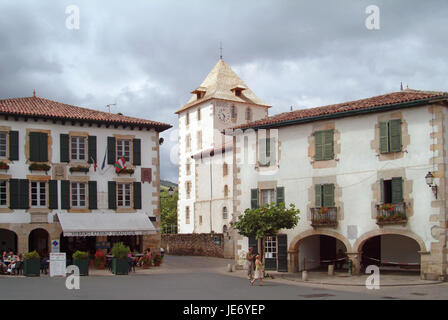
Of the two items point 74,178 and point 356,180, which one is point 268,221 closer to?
point 356,180

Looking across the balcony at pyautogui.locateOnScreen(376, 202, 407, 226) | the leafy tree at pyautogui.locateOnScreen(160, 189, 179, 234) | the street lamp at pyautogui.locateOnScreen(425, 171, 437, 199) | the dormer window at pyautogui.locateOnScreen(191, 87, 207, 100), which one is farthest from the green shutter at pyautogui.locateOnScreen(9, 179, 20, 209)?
the leafy tree at pyautogui.locateOnScreen(160, 189, 179, 234)

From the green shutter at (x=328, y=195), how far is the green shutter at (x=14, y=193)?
15.4 meters

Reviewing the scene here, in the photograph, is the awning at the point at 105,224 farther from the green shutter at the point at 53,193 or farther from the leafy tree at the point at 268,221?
the leafy tree at the point at 268,221

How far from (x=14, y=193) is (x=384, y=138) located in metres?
18.4

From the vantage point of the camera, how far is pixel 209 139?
61562 millimetres

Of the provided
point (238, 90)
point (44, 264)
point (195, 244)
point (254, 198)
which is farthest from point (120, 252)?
point (238, 90)

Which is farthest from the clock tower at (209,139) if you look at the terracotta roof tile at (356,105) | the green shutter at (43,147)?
the green shutter at (43,147)

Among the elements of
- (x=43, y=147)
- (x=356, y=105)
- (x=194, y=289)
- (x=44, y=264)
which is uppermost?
(x=356, y=105)

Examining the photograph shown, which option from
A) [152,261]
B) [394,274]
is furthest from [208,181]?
[394,274]

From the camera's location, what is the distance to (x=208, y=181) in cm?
5500

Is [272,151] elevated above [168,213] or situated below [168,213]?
above

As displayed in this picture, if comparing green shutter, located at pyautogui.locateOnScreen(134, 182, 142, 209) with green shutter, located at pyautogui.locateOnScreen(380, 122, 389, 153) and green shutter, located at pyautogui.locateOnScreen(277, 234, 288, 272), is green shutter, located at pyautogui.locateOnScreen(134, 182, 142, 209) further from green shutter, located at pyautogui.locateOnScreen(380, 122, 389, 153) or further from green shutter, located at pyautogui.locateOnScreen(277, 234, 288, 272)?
green shutter, located at pyautogui.locateOnScreen(380, 122, 389, 153)

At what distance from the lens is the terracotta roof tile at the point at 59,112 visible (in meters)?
32.6

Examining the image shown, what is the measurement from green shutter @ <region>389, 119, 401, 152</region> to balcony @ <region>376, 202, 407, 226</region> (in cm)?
239
